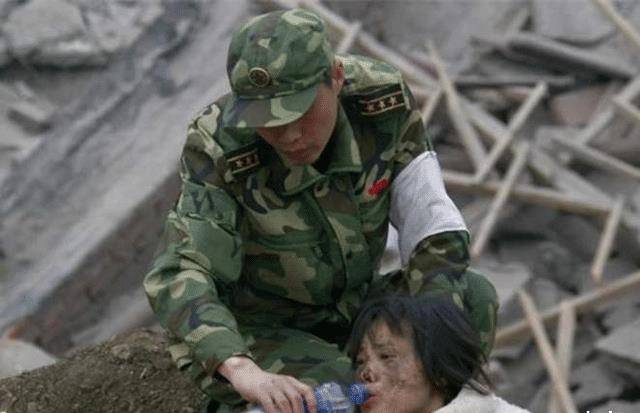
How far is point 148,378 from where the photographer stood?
4301 millimetres

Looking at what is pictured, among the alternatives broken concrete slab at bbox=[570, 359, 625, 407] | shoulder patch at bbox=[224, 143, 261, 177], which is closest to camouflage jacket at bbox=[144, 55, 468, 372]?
shoulder patch at bbox=[224, 143, 261, 177]

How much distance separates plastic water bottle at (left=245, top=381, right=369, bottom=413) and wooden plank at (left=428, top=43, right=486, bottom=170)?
17.4ft

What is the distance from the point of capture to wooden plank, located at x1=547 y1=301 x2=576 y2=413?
7258 mm

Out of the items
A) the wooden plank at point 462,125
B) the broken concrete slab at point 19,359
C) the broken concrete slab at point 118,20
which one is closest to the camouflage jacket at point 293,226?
the broken concrete slab at point 19,359

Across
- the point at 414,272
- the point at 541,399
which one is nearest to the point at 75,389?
the point at 414,272

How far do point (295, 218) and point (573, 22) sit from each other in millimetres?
6219

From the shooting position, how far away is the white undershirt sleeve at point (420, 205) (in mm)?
3475

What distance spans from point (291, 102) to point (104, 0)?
22.5 ft

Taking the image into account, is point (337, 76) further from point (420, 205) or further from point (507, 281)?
point (507, 281)

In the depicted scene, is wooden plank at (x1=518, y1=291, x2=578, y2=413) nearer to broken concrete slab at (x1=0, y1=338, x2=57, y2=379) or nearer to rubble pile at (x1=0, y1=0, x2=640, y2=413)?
rubble pile at (x1=0, y1=0, x2=640, y2=413)

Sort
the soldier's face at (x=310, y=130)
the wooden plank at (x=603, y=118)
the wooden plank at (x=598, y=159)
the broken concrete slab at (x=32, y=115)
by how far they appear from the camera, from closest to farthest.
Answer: the soldier's face at (x=310, y=130) < the wooden plank at (x=598, y=159) < the wooden plank at (x=603, y=118) < the broken concrete slab at (x=32, y=115)

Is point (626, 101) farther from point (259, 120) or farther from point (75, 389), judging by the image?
point (259, 120)

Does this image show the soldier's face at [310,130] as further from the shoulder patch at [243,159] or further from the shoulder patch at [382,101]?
the shoulder patch at [382,101]

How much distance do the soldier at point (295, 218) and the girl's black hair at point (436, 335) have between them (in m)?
0.29
